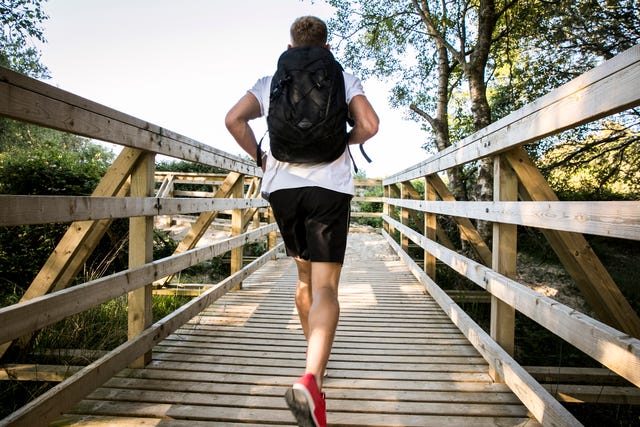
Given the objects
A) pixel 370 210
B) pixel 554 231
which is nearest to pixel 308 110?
pixel 554 231

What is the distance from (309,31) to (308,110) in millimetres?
438

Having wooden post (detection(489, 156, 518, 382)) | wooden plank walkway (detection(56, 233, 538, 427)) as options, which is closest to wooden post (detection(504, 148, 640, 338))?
wooden post (detection(489, 156, 518, 382))

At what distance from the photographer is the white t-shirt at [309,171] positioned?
1659 mm

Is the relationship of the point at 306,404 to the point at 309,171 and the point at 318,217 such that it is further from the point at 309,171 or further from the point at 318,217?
the point at 309,171

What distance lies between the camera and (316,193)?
1653mm

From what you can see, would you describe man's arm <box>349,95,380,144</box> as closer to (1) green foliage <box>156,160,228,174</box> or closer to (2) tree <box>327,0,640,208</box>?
(2) tree <box>327,0,640,208</box>

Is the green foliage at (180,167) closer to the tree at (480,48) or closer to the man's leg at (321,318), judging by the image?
the tree at (480,48)

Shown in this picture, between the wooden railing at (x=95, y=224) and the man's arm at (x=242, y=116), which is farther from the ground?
the man's arm at (x=242, y=116)

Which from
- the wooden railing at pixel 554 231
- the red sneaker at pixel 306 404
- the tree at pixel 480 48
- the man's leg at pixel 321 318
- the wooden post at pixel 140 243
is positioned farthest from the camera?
the tree at pixel 480 48

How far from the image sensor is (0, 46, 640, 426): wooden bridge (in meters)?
1.31

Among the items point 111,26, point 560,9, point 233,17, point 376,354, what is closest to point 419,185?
point 560,9

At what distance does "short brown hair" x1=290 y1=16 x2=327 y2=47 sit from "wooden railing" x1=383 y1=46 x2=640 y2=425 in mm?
938

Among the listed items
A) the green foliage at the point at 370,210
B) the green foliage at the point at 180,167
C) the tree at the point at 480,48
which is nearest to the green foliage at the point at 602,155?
the tree at the point at 480,48

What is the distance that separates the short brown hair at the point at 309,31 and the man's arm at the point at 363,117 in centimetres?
33
